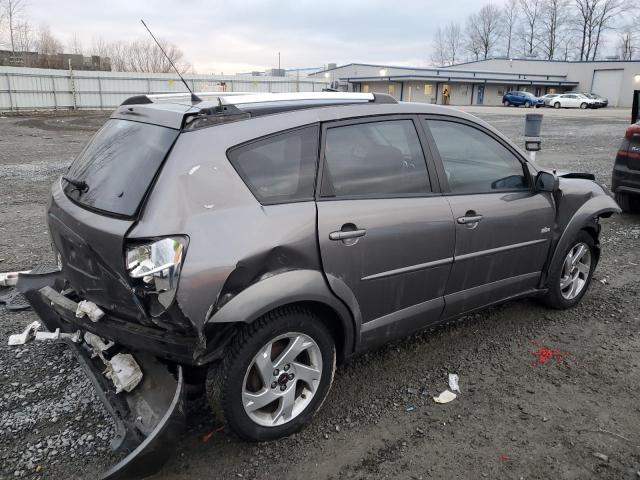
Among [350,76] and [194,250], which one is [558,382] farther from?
[350,76]

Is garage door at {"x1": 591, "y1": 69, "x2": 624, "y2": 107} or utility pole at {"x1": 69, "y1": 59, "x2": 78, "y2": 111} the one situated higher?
garage door at {"x1": 591, "y1": 69, "x2": 624, "y2": 107}

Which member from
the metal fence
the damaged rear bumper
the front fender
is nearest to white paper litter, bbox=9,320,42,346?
the damaged rear bumper

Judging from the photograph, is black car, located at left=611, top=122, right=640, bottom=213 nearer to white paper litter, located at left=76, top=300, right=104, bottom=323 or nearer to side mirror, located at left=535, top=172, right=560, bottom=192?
side mirror, located at left=535, top=172, right=560, bottom=192

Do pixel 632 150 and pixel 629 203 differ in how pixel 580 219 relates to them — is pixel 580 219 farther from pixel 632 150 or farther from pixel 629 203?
pixel 629 203

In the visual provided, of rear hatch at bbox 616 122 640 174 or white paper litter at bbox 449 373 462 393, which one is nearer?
white paper litter at bbox 449 373 462 393

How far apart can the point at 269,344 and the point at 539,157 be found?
13773mm

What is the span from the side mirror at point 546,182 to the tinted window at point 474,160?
0.10 m

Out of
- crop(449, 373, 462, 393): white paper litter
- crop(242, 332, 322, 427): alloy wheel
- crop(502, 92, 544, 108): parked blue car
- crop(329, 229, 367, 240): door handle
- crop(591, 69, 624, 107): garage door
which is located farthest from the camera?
crop(591, 69, 624, 107): garage door

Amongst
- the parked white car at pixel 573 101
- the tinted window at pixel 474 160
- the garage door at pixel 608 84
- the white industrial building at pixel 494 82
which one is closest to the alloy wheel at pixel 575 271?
the tinted window at pixel 474 160

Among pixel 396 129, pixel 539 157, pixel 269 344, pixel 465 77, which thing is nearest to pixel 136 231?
pixel 269 344

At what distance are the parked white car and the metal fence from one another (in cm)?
2911

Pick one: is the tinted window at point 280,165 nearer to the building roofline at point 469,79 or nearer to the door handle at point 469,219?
the door handle at point 469,219

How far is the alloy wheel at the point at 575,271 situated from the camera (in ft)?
14.4

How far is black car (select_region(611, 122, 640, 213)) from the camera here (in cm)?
721
